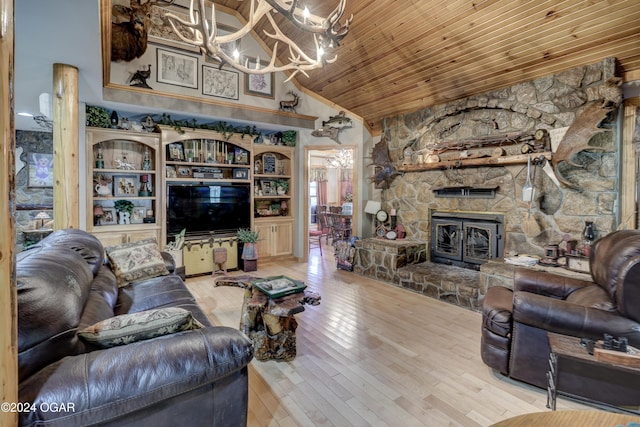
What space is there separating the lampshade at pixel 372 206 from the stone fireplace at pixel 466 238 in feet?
3.30

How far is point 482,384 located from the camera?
7.35ft

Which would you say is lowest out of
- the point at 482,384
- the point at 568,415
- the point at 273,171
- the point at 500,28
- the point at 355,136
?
the point at 482,384

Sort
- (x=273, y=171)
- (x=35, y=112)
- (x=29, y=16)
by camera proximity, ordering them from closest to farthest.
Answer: (x=29, y=16)
(x=35, y=112)
(x=273, y=171)

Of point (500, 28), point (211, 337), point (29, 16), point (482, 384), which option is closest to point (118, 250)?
point (29, 16)

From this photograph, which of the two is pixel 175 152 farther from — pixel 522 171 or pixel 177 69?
pixel 522 171

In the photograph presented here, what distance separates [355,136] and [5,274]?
17.6 ft

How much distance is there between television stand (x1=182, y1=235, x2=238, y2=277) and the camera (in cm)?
501

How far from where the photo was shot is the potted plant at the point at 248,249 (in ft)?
17.5

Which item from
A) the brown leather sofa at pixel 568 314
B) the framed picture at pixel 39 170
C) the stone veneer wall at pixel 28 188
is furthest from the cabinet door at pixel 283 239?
the framed picture at pixel 39 170

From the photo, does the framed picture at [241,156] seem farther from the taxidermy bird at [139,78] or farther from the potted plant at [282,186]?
the taxidermy bird at [139,78]

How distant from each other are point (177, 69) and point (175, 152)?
4.19 ft

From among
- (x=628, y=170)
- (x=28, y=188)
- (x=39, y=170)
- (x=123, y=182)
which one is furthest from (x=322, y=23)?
(x=28, y=188)

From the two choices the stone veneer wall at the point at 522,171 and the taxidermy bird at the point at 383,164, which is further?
the taxidermy bird at the point at 383,164

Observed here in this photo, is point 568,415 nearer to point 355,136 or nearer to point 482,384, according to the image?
point 482,384
